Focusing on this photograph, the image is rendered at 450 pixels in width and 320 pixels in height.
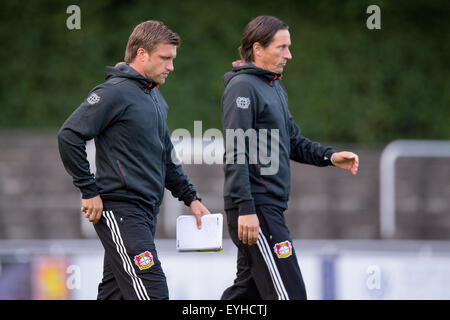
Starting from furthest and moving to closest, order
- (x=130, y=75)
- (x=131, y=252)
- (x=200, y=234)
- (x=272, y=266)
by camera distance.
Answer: (x=200, y=234)
(x=272, y=266)
(x=130, y=75)
(x=131, y=252)

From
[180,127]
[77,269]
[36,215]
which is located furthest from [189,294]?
[180,127]

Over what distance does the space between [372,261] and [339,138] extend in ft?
15.3

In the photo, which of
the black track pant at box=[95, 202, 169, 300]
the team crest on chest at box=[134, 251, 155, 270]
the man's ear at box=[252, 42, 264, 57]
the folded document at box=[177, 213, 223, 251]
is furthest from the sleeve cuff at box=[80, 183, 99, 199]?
the man's ear at box=[252, 42, 264, 57]

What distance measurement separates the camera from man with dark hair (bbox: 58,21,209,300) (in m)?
4.21

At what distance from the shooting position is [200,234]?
4.62 m

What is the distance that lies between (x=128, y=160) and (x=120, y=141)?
0.12 m

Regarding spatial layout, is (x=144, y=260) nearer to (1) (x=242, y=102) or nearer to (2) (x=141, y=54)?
(1) (x=242, y=102)

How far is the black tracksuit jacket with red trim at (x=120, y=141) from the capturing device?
421cm

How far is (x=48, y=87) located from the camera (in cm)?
1082

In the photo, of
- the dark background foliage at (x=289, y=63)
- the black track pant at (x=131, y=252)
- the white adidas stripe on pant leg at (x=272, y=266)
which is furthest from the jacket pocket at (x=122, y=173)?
the dark background foliage at (x=289, y=63)

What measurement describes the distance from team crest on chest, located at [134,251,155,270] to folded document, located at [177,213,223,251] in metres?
0.40

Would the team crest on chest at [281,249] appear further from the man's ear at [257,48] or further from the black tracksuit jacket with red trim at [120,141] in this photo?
the man's ear at [257,48]

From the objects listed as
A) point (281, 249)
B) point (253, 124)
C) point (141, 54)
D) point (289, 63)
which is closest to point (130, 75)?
point (141, 54)

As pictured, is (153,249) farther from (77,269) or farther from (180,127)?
(180,127)
